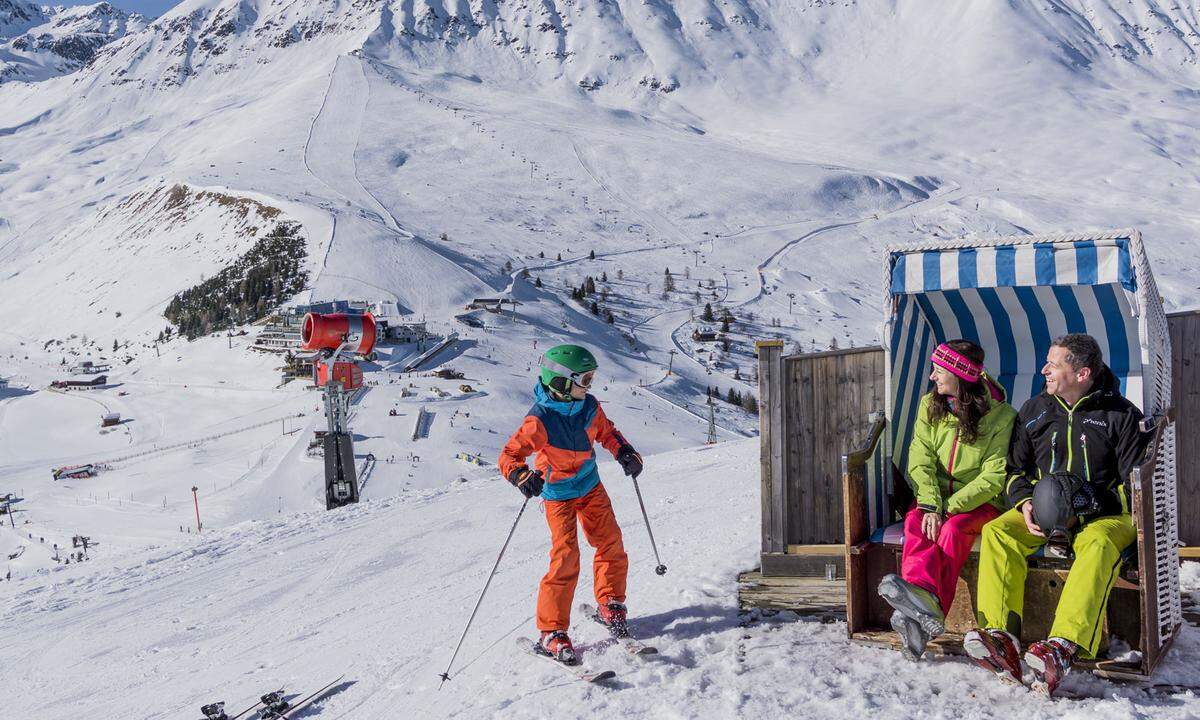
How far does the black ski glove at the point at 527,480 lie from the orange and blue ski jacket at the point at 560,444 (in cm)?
9

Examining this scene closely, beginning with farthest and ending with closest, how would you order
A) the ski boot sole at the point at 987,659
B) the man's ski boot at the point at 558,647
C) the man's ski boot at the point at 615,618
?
the man's ski boot at the point at 615,618
the man's ski boot at the point at 558,647
the ski boot sole at the point at 987,659

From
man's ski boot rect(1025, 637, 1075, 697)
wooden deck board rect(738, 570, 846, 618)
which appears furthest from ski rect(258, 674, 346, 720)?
man's ski boot rect(1025, 637, 1075, 697)

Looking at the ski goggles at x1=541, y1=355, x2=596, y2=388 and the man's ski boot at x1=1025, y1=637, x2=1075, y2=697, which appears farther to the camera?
the ski goggles at x1=541, y1=355, x2=596, y2=388

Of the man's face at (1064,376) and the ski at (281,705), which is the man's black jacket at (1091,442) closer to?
the man's face at (1064,376)

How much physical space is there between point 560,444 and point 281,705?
7.30 feet

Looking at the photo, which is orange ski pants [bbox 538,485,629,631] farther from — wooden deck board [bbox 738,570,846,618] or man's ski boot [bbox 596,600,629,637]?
wooden deck board [bbox 738,570,846,618]

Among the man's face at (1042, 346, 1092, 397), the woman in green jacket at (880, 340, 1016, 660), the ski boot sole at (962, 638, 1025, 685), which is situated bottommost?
the ski boot sole at (962, 638, 1025, 685)

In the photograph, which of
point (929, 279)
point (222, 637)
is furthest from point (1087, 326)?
point (222, 637)

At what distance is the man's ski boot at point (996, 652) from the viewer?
4.36 m

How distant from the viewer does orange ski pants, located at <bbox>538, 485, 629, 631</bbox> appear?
217 inches

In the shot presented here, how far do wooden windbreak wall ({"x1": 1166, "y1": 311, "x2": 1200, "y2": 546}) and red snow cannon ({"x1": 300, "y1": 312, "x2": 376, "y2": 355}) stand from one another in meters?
10.6

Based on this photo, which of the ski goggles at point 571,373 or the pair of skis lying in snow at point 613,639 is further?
the ski goggles at point 571,373

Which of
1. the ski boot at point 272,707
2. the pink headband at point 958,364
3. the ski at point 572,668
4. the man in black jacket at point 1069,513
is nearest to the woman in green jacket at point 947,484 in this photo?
the pink headband at point 958,364

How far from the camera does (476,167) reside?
12656 cm
